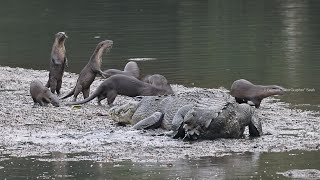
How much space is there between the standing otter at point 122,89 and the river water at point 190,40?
2.33 m

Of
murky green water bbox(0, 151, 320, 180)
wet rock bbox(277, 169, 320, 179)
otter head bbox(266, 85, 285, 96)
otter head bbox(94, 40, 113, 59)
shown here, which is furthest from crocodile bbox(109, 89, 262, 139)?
otter head bbox(94, 40, 113, 59)

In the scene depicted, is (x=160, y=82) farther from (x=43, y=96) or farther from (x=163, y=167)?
(x=163, y=167)

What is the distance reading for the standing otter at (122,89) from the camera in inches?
662

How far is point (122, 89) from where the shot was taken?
1683cm

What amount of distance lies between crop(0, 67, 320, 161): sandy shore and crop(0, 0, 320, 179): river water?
1.64 feet

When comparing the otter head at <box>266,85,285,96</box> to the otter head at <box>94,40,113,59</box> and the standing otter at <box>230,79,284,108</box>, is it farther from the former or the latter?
the otter head at <box>94,40,113,59</box>

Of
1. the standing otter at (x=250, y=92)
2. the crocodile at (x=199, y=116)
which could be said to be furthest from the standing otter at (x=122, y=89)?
the crocodile at (x=199, y=116)

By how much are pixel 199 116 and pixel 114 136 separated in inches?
47.5

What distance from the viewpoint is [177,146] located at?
40.7 feet

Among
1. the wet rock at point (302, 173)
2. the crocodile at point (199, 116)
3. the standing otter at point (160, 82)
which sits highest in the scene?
the wet rock at point (302, 173)

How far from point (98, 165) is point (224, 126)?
225cm

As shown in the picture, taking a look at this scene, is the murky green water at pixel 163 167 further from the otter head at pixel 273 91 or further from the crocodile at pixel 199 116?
the otter head at pixel 273 91

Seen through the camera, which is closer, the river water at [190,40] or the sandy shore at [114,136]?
the sandy shore at [114,136]

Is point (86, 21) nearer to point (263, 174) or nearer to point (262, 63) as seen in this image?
point (262, 63)
